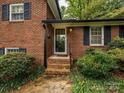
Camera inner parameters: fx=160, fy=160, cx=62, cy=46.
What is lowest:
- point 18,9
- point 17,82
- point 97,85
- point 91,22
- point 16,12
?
point 17,82

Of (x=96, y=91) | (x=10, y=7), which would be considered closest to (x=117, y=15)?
(x=10, y=7)

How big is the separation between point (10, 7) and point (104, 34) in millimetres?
6996

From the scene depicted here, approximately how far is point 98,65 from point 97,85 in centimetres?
103

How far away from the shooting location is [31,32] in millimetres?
11070

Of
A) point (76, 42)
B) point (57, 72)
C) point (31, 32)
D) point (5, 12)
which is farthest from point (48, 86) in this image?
point (5, 12)

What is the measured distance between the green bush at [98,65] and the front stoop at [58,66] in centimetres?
147

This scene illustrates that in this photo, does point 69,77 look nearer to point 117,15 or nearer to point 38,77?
point 38,77

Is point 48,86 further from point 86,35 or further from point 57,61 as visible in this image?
point 86,35

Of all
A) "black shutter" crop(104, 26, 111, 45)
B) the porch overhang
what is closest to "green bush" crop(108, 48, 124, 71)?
"black shutter" crop(104, 26, 111, 45)

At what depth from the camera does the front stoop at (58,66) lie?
375 inches

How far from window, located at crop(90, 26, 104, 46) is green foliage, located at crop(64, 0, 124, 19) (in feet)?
42.6

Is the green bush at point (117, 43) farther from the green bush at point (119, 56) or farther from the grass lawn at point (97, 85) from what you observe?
the grass lawn at point (97, 85)

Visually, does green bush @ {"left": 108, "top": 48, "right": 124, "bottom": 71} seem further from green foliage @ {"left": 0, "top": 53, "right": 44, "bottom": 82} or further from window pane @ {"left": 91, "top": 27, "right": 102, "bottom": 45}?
green foliage @ {"left": 0, "top": 53, "right": 44, "bottom": 82}

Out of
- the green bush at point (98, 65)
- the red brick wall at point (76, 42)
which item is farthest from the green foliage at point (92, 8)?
the green bush at point (98, 65)
